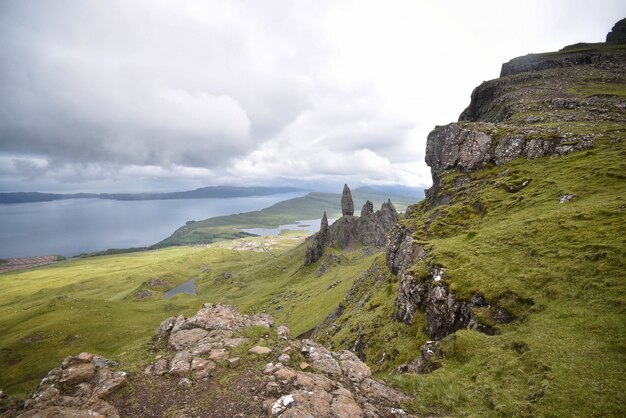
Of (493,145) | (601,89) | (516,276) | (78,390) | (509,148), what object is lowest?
(78,390)

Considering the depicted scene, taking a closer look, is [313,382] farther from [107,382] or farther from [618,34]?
[618,34]

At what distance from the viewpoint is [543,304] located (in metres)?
19.4

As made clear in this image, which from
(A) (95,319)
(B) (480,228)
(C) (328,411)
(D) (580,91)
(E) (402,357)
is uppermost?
(D) (580,91)

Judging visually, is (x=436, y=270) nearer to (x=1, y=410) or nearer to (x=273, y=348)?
(x=273, y=348)

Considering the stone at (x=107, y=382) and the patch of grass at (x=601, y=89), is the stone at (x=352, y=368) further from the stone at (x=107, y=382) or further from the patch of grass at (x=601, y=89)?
the patch of grass at (x=601, y=89)

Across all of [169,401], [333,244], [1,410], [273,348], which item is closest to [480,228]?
[273,348]

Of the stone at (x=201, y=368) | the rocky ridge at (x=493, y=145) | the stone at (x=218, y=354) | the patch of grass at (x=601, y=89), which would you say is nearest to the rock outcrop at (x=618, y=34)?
the rocky ridge at (x=493, y=145)

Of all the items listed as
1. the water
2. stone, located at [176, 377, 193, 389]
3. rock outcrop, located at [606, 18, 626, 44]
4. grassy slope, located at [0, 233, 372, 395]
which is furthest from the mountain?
the water

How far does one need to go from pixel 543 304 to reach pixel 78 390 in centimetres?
3101

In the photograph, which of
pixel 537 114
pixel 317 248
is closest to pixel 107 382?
pixel 537 114

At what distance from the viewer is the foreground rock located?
12906 millimetres

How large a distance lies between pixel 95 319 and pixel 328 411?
118996 mm

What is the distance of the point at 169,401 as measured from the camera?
14766mm

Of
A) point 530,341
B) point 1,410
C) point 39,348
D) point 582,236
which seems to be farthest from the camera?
point 39,348
